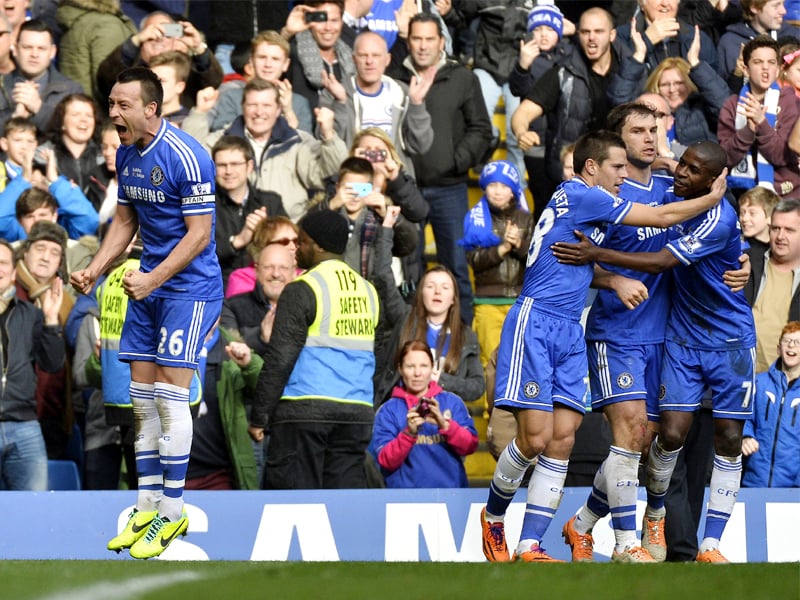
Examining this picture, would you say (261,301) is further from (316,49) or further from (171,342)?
(316,49)

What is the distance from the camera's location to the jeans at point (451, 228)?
13.6 metres

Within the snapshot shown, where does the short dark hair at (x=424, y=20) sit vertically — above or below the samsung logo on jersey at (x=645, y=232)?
above

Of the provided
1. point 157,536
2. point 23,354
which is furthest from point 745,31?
point 157,536

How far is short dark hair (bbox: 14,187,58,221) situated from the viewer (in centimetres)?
1241

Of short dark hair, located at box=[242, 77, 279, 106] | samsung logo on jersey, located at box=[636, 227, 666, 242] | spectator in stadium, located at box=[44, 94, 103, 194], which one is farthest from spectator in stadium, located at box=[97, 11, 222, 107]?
samsung logo on jersey, located at box=[636, 227, 666, 242]

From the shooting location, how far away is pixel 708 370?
31.3 feet

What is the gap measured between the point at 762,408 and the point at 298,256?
3.54 metres

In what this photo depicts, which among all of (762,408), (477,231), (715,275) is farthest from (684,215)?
(477,231)

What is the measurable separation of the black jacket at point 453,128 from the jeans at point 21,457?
4.56 metres

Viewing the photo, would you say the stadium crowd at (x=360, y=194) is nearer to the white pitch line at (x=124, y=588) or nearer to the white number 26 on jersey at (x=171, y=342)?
the white number 26 on jersey at (x=171, y=342)

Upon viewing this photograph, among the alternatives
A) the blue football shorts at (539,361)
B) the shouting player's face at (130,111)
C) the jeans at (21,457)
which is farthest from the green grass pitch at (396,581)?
the jeans at (21,457)

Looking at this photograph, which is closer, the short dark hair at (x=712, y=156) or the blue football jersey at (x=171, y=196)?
the blue football jersey at (x=171, y=196)

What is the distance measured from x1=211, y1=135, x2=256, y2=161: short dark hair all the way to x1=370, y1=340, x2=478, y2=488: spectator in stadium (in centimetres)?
252

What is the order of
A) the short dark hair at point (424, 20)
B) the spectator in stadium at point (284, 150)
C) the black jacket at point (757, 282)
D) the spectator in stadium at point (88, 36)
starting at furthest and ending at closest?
the spectator in stadium at point (88, 36) < the short dark hair at point (424, 20) < the spectator in stadium at point (284, 150) < the black jacket at point (757, 282)
